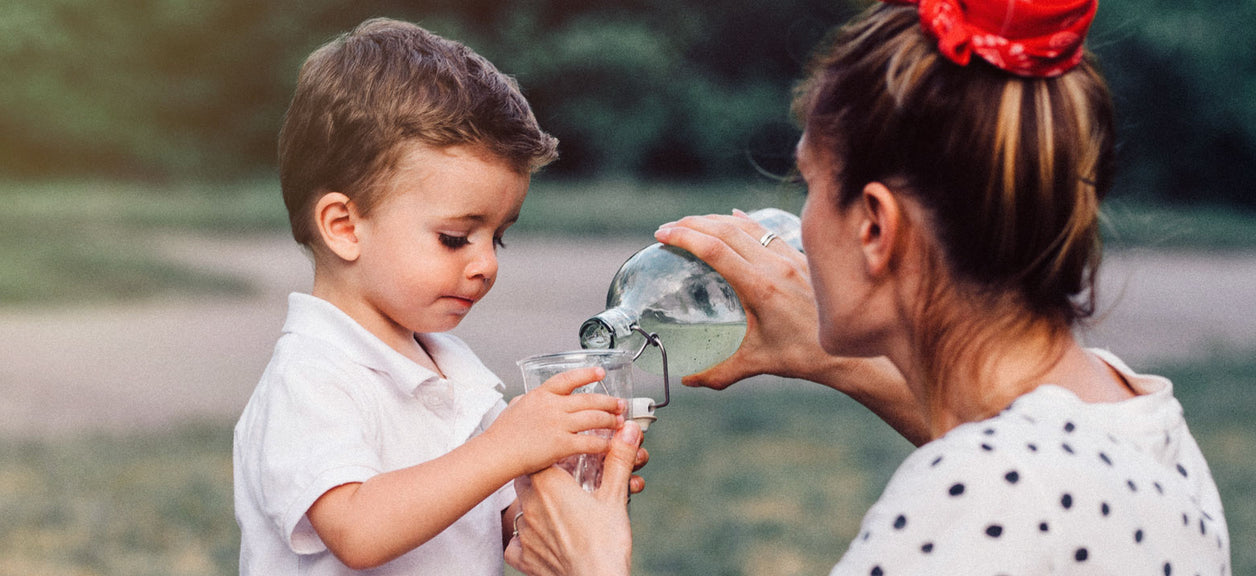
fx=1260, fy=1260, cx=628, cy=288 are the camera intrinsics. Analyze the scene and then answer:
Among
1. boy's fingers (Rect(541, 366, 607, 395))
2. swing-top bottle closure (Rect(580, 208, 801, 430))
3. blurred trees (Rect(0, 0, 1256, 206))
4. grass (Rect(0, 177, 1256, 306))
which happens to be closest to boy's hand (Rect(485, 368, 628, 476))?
boy's fingers (Rect(541, 366, 607, 395))

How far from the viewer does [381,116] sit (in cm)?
199

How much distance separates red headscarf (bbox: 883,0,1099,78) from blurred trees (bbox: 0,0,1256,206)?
49.8 feet

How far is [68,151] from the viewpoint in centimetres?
1695

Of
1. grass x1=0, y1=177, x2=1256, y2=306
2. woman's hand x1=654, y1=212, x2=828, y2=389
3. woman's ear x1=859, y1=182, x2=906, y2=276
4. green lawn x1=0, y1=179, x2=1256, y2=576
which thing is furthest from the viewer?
grass x1=0, y1=177, x2=1256, y2=306

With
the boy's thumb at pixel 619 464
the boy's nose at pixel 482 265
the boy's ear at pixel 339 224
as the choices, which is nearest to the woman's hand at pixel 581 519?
the boy's thumb at pixel 619 464

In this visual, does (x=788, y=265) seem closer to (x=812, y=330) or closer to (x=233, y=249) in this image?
(x=812, y=330)

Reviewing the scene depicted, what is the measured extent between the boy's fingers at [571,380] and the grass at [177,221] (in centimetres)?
987

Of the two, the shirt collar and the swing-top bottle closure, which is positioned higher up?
the shirt collar

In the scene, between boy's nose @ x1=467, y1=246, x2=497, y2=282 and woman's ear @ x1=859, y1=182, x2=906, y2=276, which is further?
boy's nose @ x1=467, y1=246, x2=497, y2=282

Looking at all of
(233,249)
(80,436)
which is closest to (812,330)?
(80,436)

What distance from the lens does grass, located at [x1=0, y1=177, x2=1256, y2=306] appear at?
482 inches

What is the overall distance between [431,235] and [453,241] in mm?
38

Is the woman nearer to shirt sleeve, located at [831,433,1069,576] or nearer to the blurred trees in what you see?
shirt sleeve, located at [831,433,1069,576]

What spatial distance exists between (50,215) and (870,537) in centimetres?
1620
